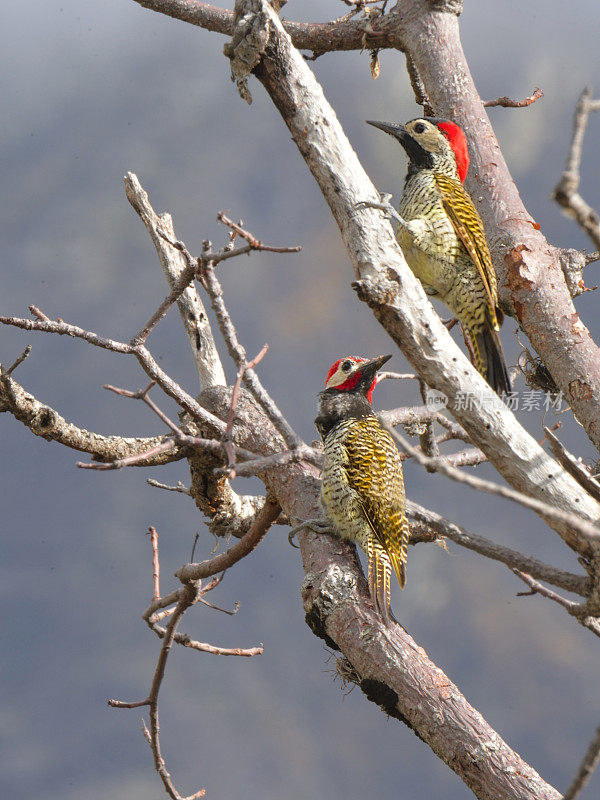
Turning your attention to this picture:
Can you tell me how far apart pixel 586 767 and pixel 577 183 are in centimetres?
103

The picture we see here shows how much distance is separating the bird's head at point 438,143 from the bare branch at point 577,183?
243cm

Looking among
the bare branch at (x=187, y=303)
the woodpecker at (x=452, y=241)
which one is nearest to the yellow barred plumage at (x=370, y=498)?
the woodpecker at (x=452, y=241)

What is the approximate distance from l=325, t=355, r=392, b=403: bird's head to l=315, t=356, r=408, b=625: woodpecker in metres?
0.05

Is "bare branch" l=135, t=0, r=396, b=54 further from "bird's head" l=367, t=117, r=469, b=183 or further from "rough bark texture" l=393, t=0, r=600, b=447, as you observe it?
"bird's head" l=367, t=117, r=469, b=183

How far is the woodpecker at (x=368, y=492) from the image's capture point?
8.65ft

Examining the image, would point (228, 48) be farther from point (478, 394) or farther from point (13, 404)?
point (13, 404)

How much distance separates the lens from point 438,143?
133 inches

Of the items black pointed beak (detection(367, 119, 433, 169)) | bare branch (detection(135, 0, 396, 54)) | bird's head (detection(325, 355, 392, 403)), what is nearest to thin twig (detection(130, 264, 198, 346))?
bird's head (detection(325, 355, 392, 403))

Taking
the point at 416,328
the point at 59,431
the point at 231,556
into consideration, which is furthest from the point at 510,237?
the point at 59,431

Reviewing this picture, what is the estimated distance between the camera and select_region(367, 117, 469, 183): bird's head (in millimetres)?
3334

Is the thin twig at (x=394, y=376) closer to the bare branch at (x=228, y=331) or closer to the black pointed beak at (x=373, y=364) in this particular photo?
the black pointed beak at (x=373, y=364)

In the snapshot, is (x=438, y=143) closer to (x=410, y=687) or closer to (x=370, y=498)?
(x=370, y=498)

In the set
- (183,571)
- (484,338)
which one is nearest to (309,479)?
(183,571)

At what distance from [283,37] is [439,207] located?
1.18 m
